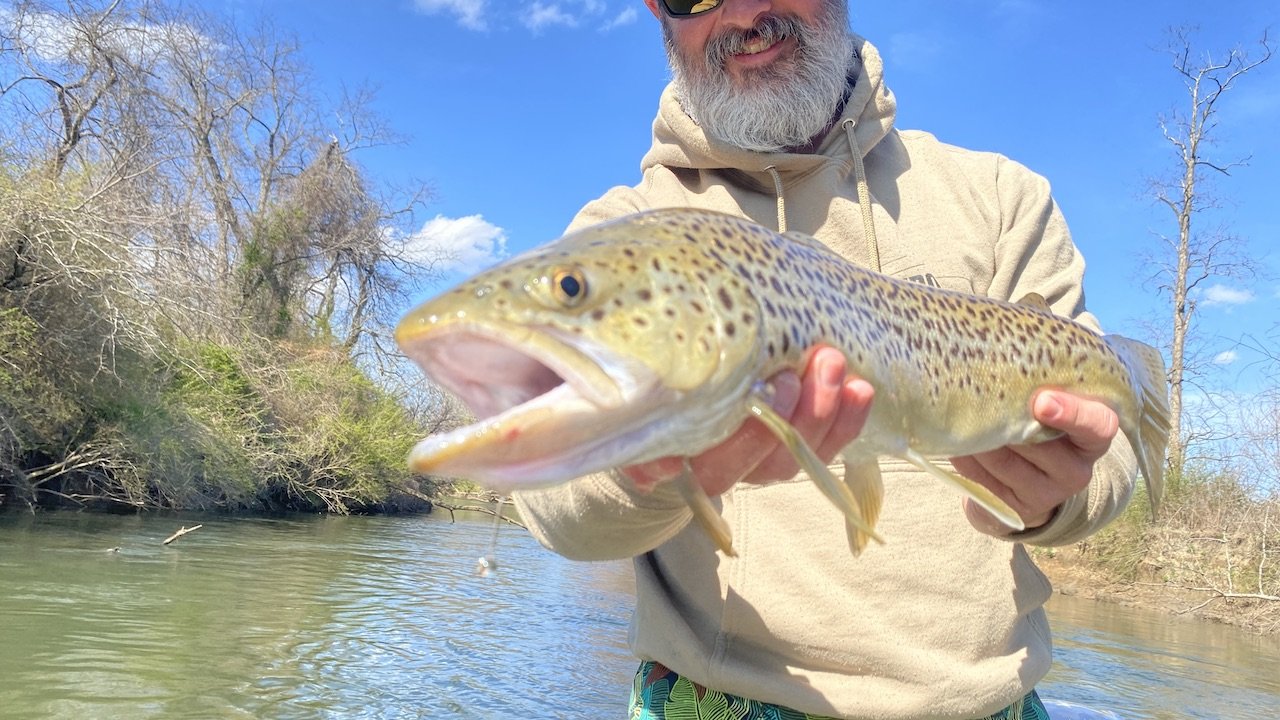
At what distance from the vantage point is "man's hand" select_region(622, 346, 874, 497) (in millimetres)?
1615

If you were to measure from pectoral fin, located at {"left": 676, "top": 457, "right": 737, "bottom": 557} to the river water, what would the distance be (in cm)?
489

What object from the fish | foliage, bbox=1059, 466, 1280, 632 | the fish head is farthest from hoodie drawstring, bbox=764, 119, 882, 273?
foliage, bbox=1059, 466, 1280, 632

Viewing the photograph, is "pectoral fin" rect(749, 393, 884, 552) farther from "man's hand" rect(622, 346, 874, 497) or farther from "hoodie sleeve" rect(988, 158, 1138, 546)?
"hoodie sleeve" rect(988, 158, 1138, 546)

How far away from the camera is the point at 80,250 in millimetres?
13734

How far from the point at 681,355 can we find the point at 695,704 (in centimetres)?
148

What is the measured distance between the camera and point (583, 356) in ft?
4.56

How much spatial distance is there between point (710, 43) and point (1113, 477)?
81.4 inches

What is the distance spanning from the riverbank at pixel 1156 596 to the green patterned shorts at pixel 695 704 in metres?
14.8

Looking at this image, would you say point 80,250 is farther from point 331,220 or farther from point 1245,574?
point 1245,574

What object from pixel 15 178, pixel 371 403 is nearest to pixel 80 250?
pixel 15 178

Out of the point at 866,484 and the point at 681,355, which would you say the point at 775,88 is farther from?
the point at 681,355

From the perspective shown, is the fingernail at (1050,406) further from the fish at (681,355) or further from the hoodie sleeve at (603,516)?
the hoodie sleeve at (603,516)

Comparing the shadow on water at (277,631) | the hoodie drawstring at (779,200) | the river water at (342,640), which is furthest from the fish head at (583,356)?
the shadow on water at (277,631)

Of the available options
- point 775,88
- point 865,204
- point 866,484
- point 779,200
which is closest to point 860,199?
point 865,204
